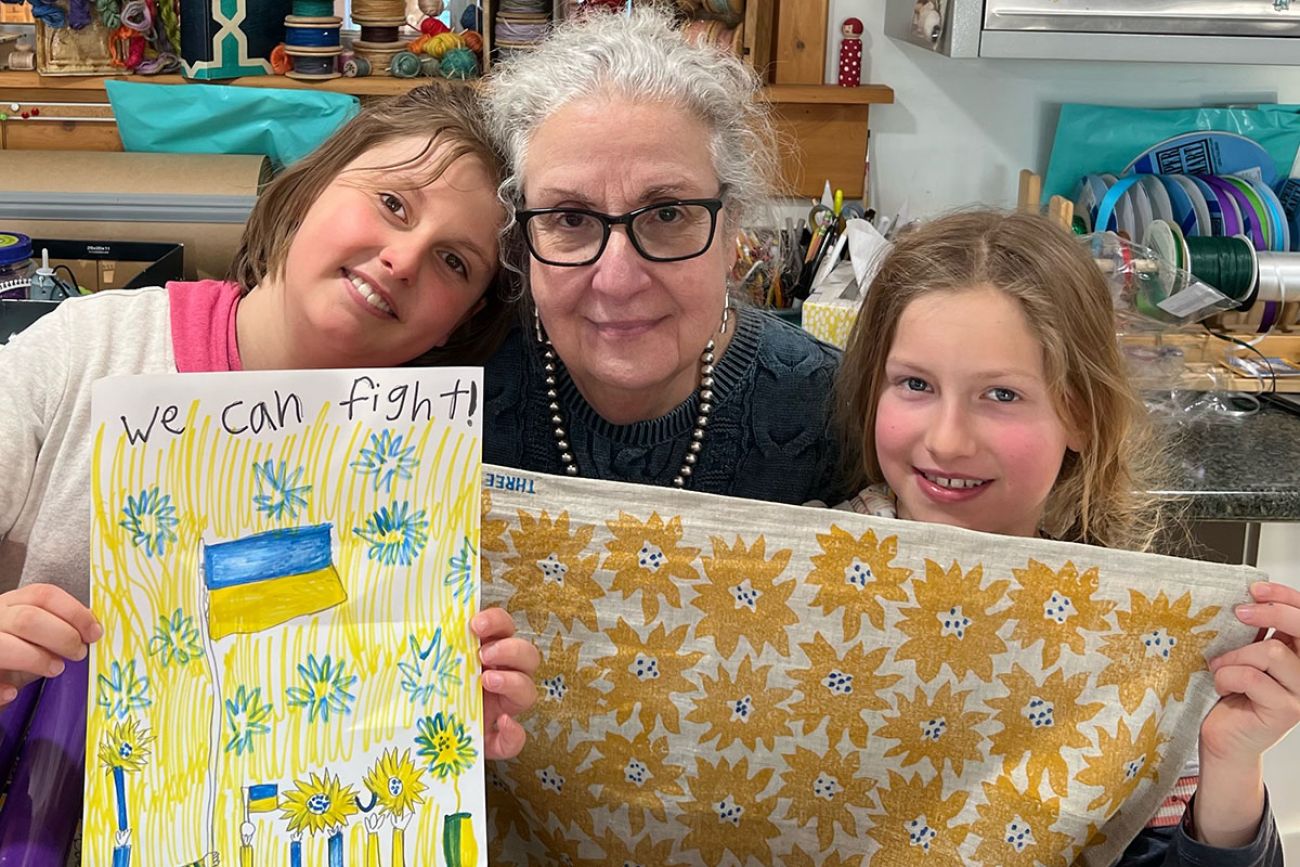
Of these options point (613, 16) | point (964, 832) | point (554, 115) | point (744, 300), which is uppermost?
point (613, 16)

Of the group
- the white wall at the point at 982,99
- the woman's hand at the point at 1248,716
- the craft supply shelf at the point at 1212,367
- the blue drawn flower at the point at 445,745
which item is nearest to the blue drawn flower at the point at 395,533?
the blue drawn flower at the point at 445,745

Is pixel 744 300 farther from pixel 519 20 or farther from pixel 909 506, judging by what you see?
pixel 519 20

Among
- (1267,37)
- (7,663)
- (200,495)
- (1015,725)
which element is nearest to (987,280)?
(1015,725)

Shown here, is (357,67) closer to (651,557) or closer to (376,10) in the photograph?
(376,10)

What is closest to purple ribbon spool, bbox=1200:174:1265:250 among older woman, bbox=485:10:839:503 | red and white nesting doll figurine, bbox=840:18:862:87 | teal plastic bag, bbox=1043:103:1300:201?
teal plastic bag, bbox=1043:103:1300:201

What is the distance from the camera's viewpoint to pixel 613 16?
129 cm

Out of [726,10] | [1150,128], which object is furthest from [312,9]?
[1150,128]

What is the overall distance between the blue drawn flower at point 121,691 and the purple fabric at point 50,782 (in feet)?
0.22

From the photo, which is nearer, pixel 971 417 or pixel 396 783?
pixel 396 783

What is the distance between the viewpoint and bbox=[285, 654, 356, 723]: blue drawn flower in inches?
34.6

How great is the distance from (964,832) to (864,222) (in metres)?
1.31

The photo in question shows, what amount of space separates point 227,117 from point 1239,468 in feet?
5.94

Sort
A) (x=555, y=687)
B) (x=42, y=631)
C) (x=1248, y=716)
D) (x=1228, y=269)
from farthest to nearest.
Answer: (x=1228, y=269)
(x=555, y=687)
(x=1248, y=716)
(x=42, y=631)

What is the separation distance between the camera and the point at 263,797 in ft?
2.85
